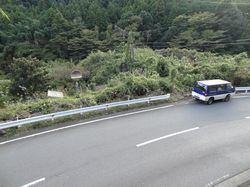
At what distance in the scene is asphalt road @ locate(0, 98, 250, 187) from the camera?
7.28 metres

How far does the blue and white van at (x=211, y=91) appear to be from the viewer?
14625 millimetres

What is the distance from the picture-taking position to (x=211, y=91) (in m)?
14.7

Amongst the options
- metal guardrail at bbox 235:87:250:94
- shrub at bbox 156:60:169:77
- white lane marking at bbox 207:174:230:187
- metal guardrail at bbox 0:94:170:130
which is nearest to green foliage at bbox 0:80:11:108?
metal guardrail at bbox 0:94:170:130

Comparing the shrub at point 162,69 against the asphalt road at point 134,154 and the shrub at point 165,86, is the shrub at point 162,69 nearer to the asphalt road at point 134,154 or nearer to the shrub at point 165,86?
the shrub at point 165,86

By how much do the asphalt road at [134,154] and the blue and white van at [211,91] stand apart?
8.23 feet

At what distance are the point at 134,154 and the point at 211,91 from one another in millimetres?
7691

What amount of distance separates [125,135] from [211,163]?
3.31 meters

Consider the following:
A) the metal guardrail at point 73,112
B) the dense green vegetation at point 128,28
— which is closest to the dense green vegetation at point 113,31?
the dense green vegetation at point 128,28

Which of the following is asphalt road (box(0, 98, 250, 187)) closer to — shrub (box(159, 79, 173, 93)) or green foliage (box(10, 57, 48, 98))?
shrub (box(159, 79, 173, 93))

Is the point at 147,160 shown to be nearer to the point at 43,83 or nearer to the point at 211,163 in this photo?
the point at 211,163

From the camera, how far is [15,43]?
178 ft

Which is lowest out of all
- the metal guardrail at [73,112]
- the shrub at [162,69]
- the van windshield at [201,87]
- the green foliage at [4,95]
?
the green foliage at [4,95]

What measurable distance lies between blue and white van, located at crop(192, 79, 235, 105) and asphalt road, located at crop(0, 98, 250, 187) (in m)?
2.51

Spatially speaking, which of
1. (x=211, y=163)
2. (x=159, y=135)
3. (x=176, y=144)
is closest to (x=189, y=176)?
(x=211, y=163)
